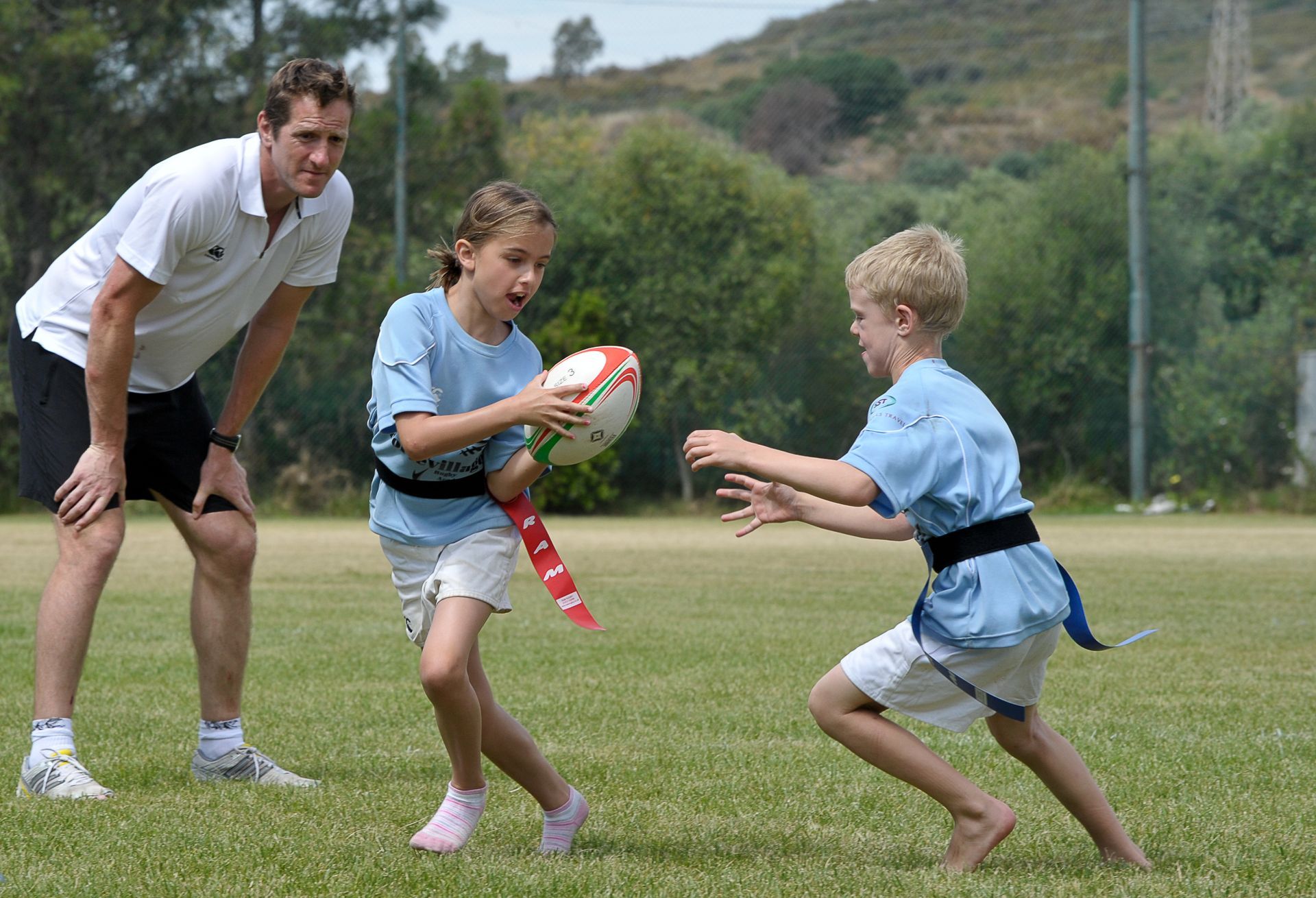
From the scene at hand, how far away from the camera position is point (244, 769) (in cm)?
389

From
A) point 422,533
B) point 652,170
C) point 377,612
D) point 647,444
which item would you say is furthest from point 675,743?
point 652,170

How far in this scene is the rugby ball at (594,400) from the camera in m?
3.09

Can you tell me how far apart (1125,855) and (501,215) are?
6.32 ft

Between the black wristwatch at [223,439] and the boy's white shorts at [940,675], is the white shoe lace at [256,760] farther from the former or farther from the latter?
the boy's white shorts at [940,675]

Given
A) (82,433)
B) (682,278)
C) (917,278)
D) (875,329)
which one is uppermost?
(917,278)

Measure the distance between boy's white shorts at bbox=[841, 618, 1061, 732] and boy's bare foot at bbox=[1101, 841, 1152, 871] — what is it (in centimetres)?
37

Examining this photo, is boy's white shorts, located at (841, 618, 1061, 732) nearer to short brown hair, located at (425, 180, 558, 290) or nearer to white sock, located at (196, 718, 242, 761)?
short brown hair, located at (425, 180, 558, 290)

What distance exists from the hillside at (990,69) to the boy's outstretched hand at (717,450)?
169ft

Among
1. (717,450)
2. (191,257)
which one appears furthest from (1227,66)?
(717,450)

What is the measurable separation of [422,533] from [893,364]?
111cm

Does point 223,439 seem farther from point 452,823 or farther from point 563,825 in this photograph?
point 563,825

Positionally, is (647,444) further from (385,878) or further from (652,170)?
(385,878)

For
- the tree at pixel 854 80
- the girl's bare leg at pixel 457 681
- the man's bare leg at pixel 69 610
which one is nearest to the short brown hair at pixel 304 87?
the man's bare leg at pixel 69 610

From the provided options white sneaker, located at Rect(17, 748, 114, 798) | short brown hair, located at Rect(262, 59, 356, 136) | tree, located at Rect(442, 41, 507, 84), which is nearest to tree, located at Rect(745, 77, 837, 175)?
tree, located at Rect(442, 41, 507, 84)
